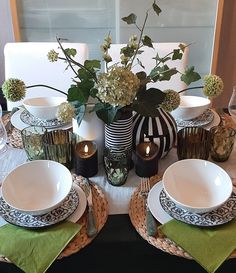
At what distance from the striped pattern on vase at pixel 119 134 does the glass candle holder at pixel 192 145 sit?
0.15m

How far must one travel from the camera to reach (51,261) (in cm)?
75

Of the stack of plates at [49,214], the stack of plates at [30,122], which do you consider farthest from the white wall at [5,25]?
the stack of plates at [49,214]

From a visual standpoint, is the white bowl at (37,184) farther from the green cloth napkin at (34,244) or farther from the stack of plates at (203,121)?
the stack of plates at (203,121)

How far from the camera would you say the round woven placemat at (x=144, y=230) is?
2.56ft

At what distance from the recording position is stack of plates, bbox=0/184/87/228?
818 mm

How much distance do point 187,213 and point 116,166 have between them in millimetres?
238

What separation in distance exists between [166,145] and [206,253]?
1.25ft

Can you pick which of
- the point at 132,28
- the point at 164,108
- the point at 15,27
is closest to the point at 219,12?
the point at 132,28

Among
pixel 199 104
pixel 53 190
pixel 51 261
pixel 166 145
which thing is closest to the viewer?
pixel 51 261

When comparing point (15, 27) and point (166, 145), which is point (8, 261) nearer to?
point (166, 145)

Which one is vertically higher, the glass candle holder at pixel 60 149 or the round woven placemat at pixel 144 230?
the glass candle holder at pixel 60 149

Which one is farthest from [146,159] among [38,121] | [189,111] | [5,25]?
[5,25]

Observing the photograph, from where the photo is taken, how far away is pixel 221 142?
3.46 feet

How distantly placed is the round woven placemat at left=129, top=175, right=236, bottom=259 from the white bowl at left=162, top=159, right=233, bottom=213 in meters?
0.08
